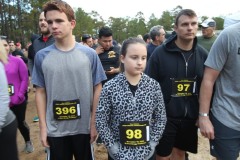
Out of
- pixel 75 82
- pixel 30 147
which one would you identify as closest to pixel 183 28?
pixel 75 82

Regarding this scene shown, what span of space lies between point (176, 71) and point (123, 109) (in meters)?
0.88

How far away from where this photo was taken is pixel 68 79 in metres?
2.29

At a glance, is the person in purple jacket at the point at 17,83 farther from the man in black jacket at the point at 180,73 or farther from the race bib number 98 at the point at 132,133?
the race bib number 98 at the point at 132,133

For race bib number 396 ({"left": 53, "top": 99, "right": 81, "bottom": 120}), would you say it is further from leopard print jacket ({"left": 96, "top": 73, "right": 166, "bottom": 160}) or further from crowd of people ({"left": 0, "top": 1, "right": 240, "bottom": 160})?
leopard print jacket ({"left": 96, "top": 73, "right": 166, "bottom": 160})

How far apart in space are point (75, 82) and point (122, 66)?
1.46 ft

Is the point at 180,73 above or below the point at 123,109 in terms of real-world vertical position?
above

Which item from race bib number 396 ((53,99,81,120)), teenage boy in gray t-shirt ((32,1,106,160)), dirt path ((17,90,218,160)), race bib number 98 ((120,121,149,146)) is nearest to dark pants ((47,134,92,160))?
teenage boy in gray t-shirt ((32,1,106,160))

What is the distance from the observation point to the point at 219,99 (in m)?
2.34

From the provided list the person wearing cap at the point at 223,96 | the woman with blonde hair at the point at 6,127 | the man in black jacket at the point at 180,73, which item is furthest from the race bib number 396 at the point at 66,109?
the person wearing cap at the point at 223,96

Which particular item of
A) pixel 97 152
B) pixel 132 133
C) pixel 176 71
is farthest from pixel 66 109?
pixel 97 152

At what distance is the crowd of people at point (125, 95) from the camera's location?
6.97 ft

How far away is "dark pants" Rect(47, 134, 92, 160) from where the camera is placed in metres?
2.36

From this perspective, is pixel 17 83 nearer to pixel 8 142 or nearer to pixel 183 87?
pixel 8 142

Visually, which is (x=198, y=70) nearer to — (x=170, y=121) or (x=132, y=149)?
(x=170, y=121)
